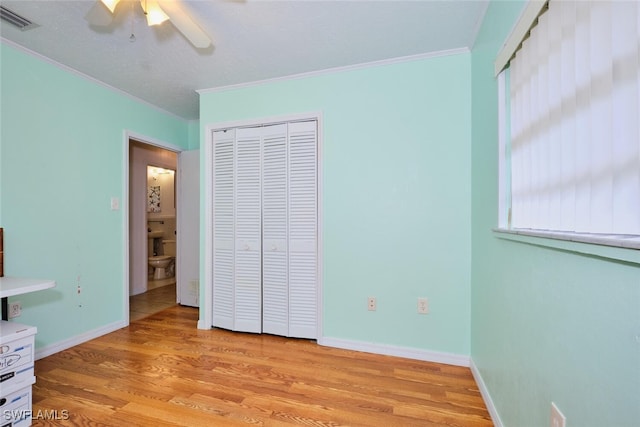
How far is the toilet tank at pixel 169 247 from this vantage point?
5.27 meters

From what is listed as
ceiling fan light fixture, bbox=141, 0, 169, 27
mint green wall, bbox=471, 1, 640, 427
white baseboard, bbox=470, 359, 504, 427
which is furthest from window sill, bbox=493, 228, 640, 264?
ceiling fan light fixture, bbox=141, 0, 169, 27

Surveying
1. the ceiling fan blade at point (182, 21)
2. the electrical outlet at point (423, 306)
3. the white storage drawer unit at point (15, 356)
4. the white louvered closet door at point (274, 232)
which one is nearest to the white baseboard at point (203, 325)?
the white louvered closet door at point (274, 232)

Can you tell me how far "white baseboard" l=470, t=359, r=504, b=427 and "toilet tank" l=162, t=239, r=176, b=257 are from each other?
524 cm

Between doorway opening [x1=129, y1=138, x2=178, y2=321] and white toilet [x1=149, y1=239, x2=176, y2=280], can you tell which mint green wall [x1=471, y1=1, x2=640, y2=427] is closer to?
doorway opening [x1=129, y1=138, x2=178, y2=321]

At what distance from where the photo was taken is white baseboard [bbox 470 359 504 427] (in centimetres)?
139

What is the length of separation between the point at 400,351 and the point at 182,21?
267cm

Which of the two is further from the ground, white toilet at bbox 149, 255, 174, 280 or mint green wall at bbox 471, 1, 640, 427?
mint green wall at bbox 471, 1, 640, 427

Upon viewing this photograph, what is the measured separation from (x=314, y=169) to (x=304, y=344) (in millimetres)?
1565

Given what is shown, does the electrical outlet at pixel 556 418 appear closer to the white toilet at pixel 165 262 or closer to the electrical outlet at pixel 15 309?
the electrical outlet at pixel 15 309

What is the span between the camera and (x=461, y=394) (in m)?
1.69

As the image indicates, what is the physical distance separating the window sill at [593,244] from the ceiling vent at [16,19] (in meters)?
3.06

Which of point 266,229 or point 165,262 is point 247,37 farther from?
point 165,262

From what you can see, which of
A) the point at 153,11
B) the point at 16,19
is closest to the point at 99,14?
the point at 153,11

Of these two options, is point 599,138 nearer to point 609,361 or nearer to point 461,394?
point 609,361
